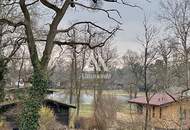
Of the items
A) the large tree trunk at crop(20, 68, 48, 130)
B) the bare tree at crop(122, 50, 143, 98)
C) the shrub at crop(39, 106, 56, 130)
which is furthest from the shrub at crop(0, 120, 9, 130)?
the bare tree at crop(122, 50, 143, 98)

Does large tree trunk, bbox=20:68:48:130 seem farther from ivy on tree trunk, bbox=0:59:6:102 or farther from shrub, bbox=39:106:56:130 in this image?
shrub, bbox=39:106:56:130

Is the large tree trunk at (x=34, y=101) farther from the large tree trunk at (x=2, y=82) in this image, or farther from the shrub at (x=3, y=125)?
the shrub at (x=3, y=125)

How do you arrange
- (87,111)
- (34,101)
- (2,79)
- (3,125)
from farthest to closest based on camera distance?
(87,111) < (3,125) < (2,79) < (34,101)

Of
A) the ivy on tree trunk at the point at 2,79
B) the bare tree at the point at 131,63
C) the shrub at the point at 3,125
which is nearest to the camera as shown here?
the ivy on tree trunk at the point at 2,79

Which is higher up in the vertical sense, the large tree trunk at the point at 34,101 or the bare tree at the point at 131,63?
the bare tree at the point at 131,63

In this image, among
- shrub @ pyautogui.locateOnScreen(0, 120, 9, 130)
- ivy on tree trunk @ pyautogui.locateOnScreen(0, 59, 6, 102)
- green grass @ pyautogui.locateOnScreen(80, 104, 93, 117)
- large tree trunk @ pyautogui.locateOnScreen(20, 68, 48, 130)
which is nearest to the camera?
large tree trunk @ pyautogui.locateOnScreen(20, 68, 48, 130)

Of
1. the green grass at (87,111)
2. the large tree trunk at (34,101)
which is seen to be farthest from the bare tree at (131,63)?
the large tree trunk at (34,101)

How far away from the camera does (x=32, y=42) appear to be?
662 inches

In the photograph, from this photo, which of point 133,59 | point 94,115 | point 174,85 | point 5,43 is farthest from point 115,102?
point 133,59

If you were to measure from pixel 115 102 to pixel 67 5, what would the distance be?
20.3m

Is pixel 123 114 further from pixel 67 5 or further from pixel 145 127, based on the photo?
pixel 67 5

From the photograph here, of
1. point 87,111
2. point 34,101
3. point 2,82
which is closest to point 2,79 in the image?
point 2,82

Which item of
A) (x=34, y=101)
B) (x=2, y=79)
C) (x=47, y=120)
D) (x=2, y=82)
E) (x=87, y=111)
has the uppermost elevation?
(x=2, y=79)

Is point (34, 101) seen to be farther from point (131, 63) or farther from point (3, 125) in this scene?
point (131, 63)
